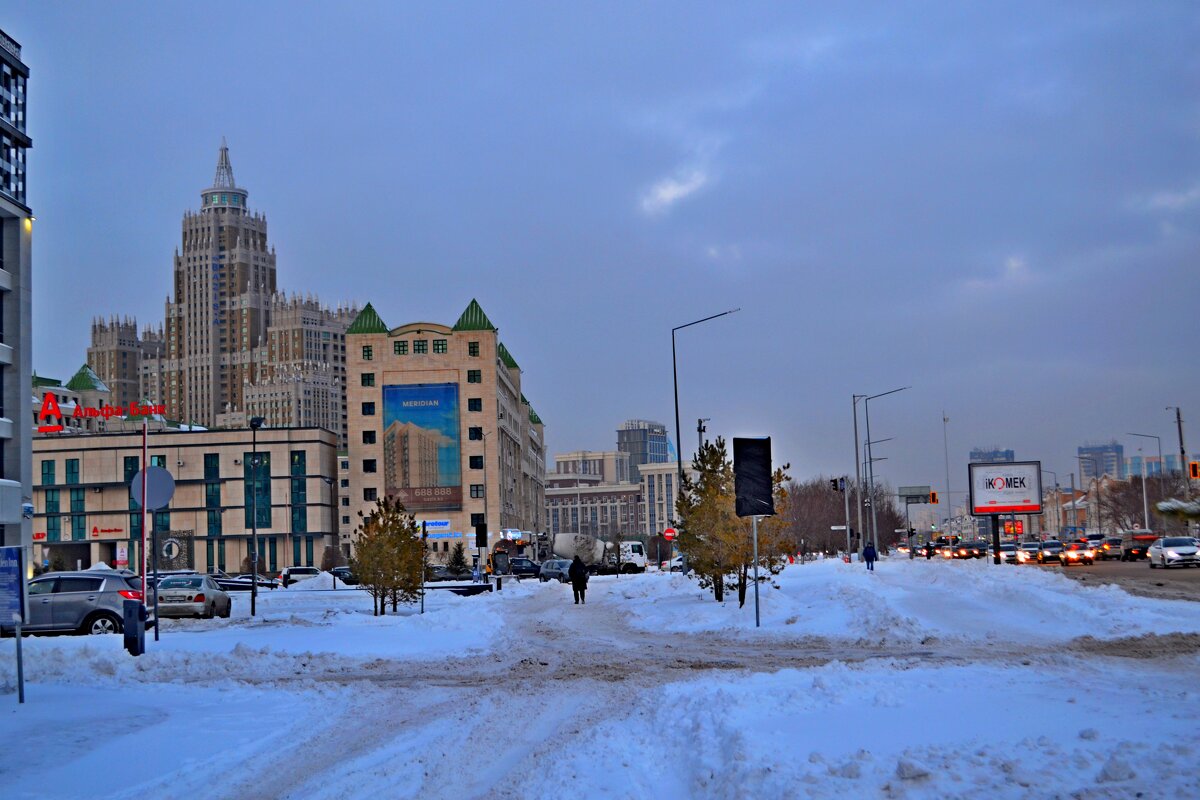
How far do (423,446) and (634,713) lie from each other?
4222 inches

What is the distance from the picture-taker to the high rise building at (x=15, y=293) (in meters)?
42.8

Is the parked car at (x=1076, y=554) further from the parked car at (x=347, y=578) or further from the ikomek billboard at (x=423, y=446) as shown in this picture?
the ikomek billboard at (x=423, y=446)

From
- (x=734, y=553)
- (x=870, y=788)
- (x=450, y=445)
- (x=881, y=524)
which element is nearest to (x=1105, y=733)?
(x=870, y=788)

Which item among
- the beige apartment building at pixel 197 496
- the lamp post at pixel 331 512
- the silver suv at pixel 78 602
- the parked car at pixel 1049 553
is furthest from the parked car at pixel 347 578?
the parked car at pixel 1049 553

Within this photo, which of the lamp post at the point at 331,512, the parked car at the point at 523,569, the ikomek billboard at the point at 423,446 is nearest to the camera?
the parked car at the point at 523,569

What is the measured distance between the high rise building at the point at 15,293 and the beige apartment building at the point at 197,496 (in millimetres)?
67736

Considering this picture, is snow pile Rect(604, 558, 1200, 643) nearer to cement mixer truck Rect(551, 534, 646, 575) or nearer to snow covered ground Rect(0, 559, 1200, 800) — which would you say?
snow covered ground Rect(0, 559, 1200, 800)

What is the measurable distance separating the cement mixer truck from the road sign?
6520 centimetres

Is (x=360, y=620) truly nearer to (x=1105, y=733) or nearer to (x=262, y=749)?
(x=262, y=749)

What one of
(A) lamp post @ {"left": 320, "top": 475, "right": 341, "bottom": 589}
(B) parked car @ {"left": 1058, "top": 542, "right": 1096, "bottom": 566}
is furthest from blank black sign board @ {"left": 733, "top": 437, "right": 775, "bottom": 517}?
(A) lamp post @ {"left": 320, "top": 475, "right": 341, "bottom": 589}

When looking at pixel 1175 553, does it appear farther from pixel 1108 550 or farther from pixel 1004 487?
pixel 1108 550

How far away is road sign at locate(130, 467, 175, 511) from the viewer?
2045 centimetres

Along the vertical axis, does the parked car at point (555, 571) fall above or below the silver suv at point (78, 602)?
below

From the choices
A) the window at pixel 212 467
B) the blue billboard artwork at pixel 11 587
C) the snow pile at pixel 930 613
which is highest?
the window at pixel 212 467
